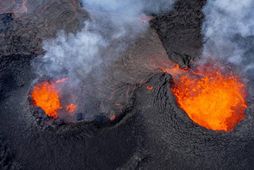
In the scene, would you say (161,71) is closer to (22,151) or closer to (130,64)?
(130,64)

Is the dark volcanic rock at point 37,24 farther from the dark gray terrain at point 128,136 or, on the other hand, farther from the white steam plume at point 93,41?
the dark gray terrain at point 128,136

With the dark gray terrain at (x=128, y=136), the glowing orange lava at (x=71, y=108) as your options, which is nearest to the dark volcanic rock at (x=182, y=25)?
the dark gray terrain at (x=128, y=136)

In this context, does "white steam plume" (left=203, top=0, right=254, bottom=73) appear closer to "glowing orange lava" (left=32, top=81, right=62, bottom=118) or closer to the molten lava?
the molten lava

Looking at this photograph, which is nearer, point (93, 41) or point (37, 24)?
point (93, 41)

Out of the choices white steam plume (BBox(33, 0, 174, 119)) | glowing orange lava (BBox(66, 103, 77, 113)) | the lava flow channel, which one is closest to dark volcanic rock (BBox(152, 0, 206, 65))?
white steam plume (BBox(33, 0, 174, 119))

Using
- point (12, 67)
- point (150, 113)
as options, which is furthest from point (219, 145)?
point (12, 67)

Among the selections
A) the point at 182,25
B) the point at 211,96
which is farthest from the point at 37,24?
the point at 211,96

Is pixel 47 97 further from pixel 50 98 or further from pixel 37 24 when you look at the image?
pixel 37 24
